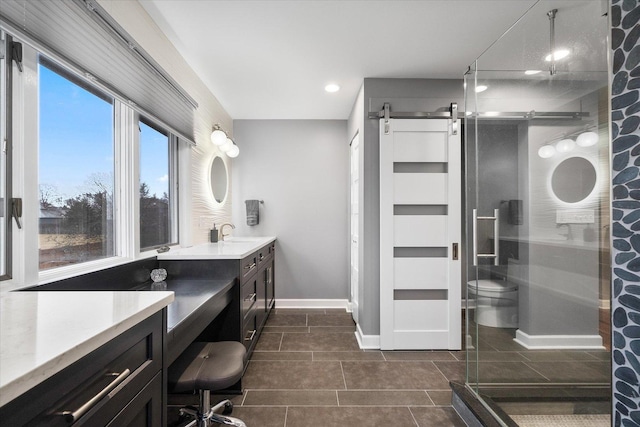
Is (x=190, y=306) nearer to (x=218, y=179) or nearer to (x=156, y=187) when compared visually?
(x=156, y=187)

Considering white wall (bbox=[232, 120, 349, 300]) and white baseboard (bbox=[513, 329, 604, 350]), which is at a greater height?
white wall (bbox=[232, 120, 349, 300])

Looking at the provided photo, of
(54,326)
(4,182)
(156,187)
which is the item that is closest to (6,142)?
(4,182)

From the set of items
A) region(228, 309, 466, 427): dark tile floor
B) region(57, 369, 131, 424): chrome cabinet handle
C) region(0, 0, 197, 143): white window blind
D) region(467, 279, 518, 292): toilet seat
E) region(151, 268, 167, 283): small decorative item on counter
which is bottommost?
region(228, 309, 466, 427): dark tile floor

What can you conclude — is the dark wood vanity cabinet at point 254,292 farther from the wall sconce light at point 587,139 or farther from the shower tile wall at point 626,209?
the wall sconce light at point 587,139

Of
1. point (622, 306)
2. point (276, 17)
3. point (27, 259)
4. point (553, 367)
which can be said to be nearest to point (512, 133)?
point (622, 306)

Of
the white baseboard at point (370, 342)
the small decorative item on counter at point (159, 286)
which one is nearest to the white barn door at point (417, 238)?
the white baseboard at point (370, 342)

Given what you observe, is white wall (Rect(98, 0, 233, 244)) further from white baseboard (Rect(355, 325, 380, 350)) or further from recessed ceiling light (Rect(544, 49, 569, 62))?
recessed ceiling light (Rect(544, 49, 569, 62))

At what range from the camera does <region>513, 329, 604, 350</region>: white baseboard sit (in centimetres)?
163

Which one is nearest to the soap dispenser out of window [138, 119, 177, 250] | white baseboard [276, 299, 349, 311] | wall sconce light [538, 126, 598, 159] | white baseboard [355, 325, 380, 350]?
window [138, 119, 177, 250]

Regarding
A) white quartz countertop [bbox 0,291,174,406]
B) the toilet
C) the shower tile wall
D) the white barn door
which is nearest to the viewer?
white quartz countertop [bbox 0,291,174,406]

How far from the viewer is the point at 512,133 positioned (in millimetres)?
1805

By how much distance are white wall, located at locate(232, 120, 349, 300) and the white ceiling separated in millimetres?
918

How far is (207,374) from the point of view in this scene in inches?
56.5

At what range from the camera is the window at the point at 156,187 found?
2.16 m
